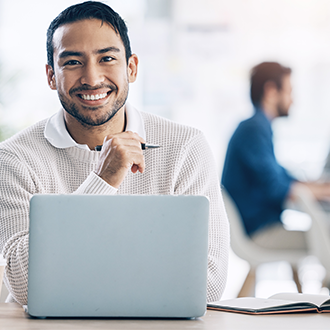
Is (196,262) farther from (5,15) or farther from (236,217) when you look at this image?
(5,15)

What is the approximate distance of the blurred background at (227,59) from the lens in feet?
13.1

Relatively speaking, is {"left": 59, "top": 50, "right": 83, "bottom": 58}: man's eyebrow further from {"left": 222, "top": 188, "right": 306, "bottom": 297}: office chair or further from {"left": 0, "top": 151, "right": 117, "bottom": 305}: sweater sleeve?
{"left": 222, "top": 188, "right": 306, "bottom": 297}: office chair

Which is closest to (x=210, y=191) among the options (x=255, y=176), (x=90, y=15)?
(x=90, y=15)

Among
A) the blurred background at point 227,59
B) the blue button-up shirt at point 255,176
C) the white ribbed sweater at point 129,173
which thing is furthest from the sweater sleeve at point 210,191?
the blurred background at point 227,59

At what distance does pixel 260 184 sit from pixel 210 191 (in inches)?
44.9

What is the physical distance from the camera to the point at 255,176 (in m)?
2.38

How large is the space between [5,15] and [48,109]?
874mm

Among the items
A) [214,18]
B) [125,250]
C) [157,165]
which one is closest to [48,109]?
[214,18]

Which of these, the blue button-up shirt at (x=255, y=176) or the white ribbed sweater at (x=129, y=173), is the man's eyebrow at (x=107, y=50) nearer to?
the white ribbed sweater at (x=129, y=173)

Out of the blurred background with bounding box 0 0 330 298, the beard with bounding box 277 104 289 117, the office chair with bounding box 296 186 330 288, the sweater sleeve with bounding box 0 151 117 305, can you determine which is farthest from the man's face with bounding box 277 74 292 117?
the sweater sleeve with bounding box 0 151 117 305

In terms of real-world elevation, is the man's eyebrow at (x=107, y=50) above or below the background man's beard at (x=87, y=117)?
above

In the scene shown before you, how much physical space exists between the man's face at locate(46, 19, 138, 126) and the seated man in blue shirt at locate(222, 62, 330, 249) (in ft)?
3.72

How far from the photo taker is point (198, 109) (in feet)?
13.2

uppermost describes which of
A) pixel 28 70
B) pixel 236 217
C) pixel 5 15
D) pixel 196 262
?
pixel 5 15
